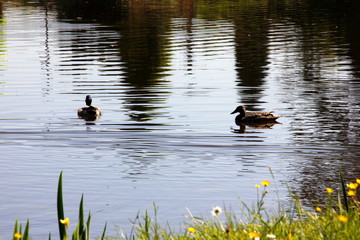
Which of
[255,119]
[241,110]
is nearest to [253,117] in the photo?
[255,119]

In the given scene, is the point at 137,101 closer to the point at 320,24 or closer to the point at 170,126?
the point at 170,126

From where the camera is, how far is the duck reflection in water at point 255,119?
2059 centimetres

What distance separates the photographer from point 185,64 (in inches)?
1328

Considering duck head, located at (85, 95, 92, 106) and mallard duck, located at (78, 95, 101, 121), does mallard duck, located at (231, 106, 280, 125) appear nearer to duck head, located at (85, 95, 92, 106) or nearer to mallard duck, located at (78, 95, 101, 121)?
mallard duck, located at (78, 95, 101, 121)

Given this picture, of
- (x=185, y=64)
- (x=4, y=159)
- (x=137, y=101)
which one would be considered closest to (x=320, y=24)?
(x=185, y=64)

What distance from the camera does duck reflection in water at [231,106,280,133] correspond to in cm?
2059

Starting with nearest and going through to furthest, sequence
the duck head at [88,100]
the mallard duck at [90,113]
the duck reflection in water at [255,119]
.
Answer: the duck reflection in water at [255,119] < the mallard duck at [90,113] < the duck head at [88,100]

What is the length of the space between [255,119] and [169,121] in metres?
2.30

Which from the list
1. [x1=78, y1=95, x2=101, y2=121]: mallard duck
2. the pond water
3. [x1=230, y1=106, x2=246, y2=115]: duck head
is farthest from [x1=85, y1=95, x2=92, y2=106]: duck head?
[x1=230, y1=106, x2=246, y2=115]: duck head

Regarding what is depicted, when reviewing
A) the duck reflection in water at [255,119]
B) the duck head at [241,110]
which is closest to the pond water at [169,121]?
the duck reflection in water at [255,119]

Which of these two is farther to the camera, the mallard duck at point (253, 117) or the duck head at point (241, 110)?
the duck head at point (241, 110)

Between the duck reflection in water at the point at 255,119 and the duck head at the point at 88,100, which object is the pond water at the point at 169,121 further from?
the duck head at the point at 88,100

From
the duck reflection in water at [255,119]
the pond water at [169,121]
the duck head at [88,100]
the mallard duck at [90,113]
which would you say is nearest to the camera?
the pond water at [169,121]

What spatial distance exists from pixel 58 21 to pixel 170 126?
42525 millimetres
